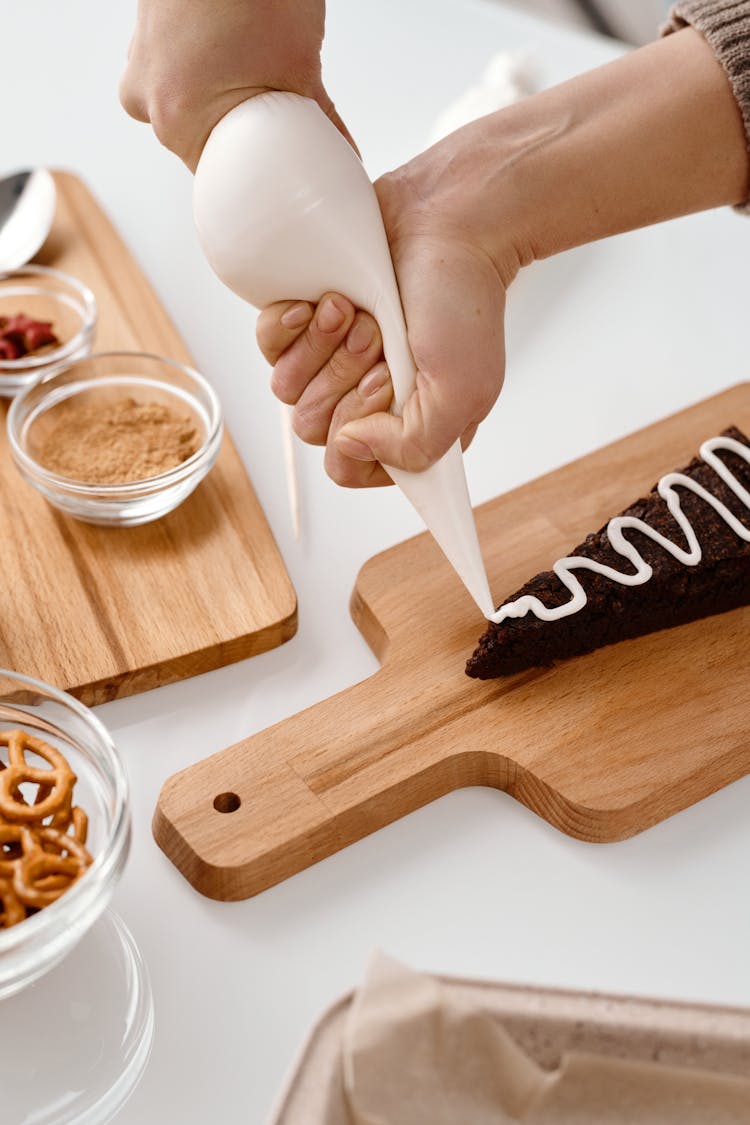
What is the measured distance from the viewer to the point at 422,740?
95 centimetres

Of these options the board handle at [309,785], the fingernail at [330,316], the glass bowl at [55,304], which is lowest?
the board handle at [309,785]

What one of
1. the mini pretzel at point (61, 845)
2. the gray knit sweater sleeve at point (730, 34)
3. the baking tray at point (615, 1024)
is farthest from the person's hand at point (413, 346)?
the baking tray at point (615, 1024)

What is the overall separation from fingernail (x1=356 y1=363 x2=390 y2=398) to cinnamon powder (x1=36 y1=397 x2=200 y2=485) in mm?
207

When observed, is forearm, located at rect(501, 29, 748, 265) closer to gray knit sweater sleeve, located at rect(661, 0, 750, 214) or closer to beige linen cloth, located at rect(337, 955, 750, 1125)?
gray knit sweater sleeve, located at rect(661, 0, 750, 214)

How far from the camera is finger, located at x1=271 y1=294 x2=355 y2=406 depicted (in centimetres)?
99

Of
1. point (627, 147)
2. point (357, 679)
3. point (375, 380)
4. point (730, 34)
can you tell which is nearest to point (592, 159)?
point (627, 147)

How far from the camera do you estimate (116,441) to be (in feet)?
3.83

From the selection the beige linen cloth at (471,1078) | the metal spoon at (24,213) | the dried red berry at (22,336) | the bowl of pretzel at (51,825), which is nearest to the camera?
the beige linen cloth at (471,1078)

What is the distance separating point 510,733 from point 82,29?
136 cm

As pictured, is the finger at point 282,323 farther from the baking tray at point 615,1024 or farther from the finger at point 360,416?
Result: the baking tray at point 615,1024

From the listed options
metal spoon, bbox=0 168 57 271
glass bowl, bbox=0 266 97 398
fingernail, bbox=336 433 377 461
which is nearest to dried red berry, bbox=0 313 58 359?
glass bowl, bbox=0 266 97 398

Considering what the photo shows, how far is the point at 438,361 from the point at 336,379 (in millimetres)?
107

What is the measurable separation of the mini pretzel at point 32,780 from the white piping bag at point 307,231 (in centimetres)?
35

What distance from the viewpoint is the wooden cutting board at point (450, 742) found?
0.89 meters
